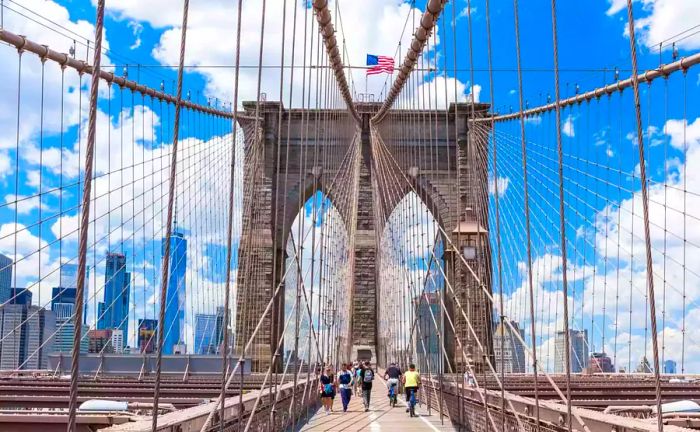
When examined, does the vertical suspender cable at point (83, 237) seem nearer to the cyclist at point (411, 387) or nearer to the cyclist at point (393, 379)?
the cyclist at point (411, 387)

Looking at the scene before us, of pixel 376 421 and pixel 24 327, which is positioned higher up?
pixel 24 327

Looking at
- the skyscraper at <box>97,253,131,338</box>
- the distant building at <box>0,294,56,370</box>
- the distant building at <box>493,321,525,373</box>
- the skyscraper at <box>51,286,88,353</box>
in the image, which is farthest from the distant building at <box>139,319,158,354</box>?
the distant building at <box>493,321,525,373</box>

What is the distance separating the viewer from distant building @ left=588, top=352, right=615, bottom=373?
2153cm

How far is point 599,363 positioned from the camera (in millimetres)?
22641

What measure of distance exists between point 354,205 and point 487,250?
556cm

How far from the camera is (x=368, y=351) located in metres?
28.2

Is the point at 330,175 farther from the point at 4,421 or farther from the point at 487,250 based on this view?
the point at 4,421

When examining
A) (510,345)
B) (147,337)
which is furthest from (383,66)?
(147,337)

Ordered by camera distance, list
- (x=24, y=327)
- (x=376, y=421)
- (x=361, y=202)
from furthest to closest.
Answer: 1. (x=361, y=202)
2. (x=24, y=327)
3. (x=376, y=421)

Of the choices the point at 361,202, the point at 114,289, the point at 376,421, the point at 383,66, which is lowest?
the point at 376,421

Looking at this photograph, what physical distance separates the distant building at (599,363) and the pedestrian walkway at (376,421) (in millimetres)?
8675

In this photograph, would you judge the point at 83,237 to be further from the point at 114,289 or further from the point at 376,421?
the point at 114,289

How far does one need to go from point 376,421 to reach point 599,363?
13241mm

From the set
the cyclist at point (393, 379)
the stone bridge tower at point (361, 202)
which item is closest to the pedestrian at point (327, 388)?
the cyclist at point (393, 379)
